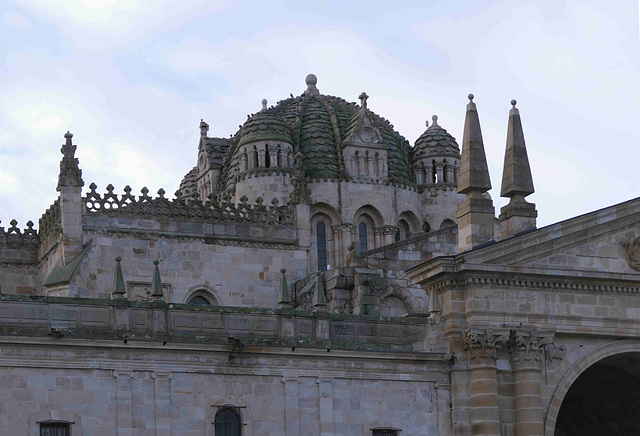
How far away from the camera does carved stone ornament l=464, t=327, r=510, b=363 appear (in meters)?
36.4

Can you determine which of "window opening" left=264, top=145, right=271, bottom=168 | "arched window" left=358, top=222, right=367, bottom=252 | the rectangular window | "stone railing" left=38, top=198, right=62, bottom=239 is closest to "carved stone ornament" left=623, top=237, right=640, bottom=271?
the rectangular window

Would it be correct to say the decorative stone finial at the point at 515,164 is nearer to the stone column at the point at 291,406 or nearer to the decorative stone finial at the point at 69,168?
the stone column at the point at 291,406

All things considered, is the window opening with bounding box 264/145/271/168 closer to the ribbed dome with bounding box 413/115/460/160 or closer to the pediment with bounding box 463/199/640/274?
the ribbed dome with bounding box 413/115/460/160

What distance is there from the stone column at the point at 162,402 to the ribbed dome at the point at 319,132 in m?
21.9

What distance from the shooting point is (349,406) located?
35.7m

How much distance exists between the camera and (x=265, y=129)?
54.5 meters

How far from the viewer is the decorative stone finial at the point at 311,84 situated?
200ft

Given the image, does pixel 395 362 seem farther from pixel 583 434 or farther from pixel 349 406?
pixel 583 434

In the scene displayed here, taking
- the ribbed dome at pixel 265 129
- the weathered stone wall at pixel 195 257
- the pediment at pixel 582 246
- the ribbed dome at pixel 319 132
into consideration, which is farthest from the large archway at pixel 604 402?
the ribbed dome at pixel 265 129

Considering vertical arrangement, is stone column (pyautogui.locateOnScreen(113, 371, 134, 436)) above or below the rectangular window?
above

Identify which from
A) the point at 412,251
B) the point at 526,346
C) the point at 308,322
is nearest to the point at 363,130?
the point at 412,251

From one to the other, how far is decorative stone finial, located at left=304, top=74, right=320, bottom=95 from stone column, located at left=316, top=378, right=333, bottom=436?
26.9 meters

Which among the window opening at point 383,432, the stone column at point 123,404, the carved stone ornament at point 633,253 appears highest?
the carved stone ornament at point 633,253

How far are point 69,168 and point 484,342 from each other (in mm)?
14585
